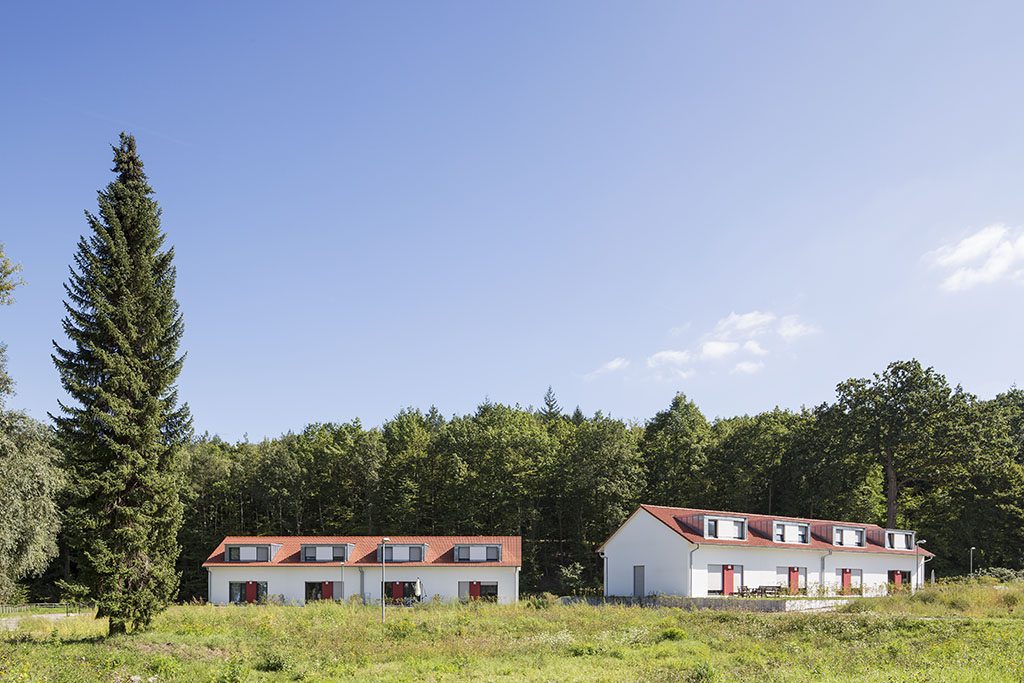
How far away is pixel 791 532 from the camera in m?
49.9

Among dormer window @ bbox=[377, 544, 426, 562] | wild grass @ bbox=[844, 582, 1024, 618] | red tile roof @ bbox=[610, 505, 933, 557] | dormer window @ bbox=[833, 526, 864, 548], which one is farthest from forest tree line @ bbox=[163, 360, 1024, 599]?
wild grass @ bbox=[844, 582, 1024, 618]

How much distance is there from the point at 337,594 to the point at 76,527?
24.2 meters

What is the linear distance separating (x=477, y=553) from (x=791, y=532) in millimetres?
18801

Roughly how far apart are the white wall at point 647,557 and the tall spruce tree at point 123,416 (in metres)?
26.4

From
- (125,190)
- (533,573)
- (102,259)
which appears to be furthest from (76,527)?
(533,573)

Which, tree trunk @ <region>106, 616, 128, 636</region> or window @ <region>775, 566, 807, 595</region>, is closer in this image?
tree trunk @ <region>106, 616, 128, 636</region>

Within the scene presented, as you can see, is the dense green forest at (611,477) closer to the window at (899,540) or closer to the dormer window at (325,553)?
the window at (899,540)

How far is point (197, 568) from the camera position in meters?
66.7

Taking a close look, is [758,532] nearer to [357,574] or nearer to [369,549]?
[369,549]

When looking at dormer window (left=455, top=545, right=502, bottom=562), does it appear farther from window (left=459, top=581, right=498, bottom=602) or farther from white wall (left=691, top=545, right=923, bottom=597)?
white wall (left=691, top=545, right=923, bottom=597)

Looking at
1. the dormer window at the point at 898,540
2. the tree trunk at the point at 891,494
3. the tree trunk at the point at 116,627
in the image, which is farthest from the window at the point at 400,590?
the tree trunk at the point at 891,494

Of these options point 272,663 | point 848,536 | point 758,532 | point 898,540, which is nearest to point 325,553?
point 758,532

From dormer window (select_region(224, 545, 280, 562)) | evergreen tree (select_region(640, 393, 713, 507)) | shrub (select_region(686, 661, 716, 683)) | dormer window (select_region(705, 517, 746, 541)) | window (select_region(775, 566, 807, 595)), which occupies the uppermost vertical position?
evergreen tree (select_region(640, 393, 713, 507))

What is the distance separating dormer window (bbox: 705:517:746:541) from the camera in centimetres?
4653
